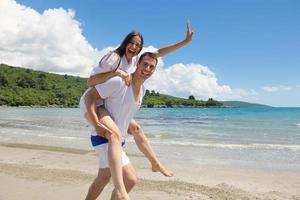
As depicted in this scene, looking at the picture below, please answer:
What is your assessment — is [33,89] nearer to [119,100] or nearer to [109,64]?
[119,100]

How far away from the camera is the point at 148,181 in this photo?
8.48 m

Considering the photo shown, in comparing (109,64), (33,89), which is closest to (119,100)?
(109,64)

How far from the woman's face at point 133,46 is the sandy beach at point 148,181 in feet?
11.4

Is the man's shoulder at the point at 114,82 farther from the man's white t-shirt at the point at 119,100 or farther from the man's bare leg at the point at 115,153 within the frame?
the man's bare leg at the point at 115,153

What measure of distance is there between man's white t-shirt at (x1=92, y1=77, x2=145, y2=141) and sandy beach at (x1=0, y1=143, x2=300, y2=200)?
313cm

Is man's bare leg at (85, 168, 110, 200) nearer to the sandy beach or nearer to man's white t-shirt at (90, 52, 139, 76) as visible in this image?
man's white t-shirt at (90, 52, 139, 76)

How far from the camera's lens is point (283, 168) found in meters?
11.7

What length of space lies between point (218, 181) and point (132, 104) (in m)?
5.66

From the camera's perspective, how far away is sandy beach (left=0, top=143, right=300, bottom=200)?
716 cm

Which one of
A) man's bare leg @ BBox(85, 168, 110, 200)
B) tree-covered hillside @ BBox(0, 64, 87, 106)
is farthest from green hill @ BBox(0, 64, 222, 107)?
man's bare leg @ BBox(85, 168, 110, 200)

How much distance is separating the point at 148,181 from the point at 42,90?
→ 14741cm

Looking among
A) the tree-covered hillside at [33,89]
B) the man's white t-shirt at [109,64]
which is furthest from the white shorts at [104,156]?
the tree-covered hillside at [33,89]

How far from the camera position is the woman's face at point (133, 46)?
4012 mm

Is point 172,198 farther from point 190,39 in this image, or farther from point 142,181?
point 190,39
